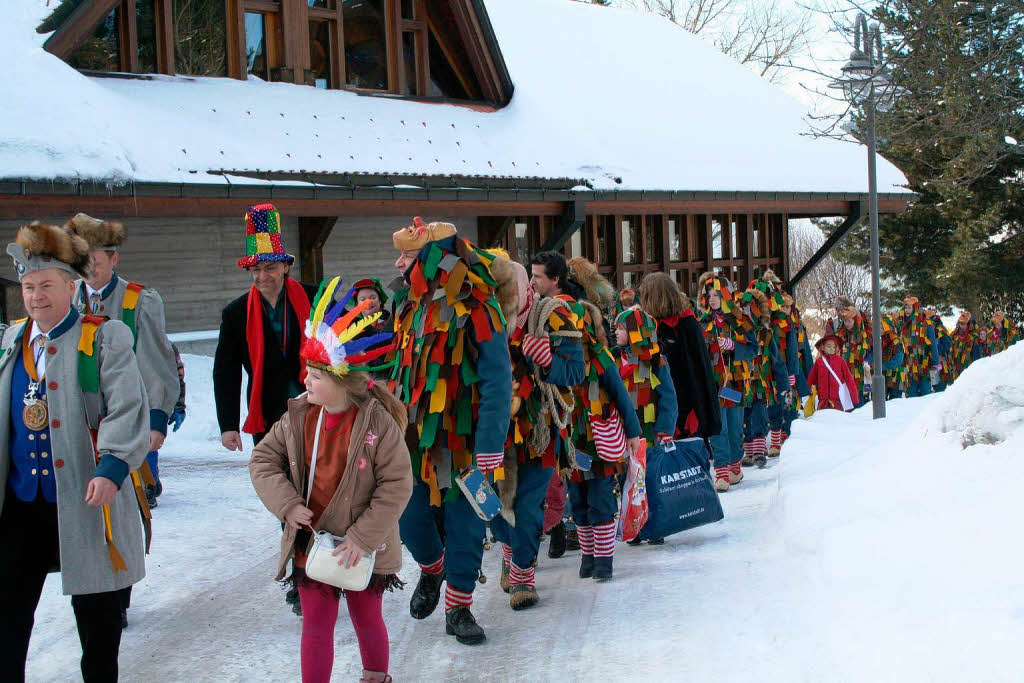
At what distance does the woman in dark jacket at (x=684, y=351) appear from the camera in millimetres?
7785

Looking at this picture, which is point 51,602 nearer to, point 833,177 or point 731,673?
point 731,673

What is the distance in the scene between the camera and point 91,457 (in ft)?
13.0

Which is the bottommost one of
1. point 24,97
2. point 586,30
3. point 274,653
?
point 274,653

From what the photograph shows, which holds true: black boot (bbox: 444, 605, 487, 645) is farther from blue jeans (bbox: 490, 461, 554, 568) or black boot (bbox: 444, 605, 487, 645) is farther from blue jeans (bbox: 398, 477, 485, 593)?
blue jeans (bbox: 490, 461, 554, 568)

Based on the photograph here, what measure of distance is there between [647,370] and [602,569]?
163 cm

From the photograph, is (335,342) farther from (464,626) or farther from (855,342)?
(855,342)

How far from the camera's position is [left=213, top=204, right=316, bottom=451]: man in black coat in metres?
5.54

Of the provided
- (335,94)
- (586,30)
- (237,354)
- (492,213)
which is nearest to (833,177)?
(586,30)

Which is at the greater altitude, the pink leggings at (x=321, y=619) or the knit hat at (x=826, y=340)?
the knit hat at (x=826, y=340)

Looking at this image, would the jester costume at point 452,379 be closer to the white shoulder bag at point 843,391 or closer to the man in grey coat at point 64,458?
the man in grey coat at point 64,458

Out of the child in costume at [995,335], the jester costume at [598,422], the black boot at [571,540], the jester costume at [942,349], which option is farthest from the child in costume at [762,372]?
the child in costume at [995,335]

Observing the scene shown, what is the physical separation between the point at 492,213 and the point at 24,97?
6.08m

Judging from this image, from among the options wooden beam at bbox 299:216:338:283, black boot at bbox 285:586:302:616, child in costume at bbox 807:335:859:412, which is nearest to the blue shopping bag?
black boot at bbox 285:586:302:616

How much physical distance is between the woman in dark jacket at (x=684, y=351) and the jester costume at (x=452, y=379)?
292 centimetres
